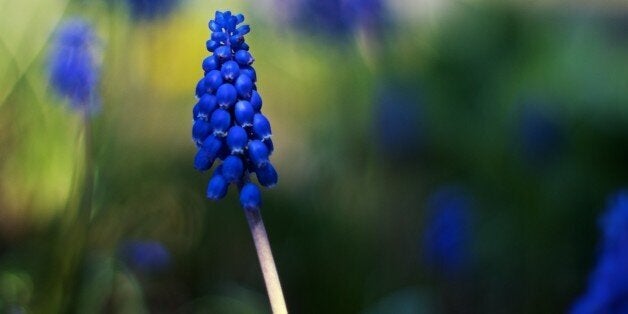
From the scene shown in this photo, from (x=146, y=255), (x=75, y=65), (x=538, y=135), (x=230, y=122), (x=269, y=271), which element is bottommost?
(x=269, y=271)

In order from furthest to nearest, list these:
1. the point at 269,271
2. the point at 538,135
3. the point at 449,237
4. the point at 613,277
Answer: the point at 538,135
the point at 449,237
the point at 613,277
the point at 269,271

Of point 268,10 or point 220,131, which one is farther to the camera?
point 268,10

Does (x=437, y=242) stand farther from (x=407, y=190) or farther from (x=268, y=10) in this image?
(x=268, y=10)

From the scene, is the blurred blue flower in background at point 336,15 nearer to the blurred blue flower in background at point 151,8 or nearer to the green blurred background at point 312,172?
the green blurred background at point 312,172

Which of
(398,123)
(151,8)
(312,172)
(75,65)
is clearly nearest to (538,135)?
(398,123)

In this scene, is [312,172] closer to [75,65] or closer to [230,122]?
[75,65]

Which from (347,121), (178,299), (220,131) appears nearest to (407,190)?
(347,121)

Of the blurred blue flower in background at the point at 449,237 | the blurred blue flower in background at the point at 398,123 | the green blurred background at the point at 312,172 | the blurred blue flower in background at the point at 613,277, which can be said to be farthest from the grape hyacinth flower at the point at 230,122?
the blurred blue flower in background at the point at 398,123
